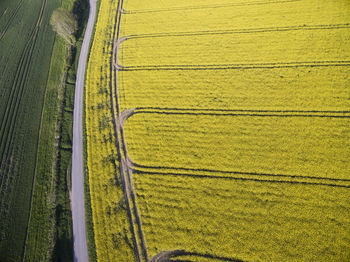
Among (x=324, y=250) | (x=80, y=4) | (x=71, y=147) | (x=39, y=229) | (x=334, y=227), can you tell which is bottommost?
A: (x=324, y=250)

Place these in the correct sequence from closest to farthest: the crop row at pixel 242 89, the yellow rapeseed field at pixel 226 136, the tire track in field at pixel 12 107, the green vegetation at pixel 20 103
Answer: the yellow rapeseed field at pixel 226 136, the green vegetation at pixel 20 103, the tire track in field at pixel 12 107, the crop row at pixel 242 89

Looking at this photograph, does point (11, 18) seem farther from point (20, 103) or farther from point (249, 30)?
point (249, 30)

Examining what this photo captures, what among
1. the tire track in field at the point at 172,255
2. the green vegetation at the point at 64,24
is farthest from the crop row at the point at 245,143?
the green vegetation at the point at 64,24

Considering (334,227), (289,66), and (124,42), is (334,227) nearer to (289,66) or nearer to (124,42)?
(289,66)

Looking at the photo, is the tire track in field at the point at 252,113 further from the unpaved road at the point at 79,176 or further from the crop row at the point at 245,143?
the unpaved road at the point at 79,176

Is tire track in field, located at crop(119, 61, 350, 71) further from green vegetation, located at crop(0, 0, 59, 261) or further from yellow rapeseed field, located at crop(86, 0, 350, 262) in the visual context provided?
green vegetation, located at crop(0, 0, 59, 261)

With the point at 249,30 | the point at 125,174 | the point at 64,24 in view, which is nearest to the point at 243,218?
the point at 125,174

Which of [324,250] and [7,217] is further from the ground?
[7,217]

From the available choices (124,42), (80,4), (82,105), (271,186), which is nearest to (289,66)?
(271,186)
